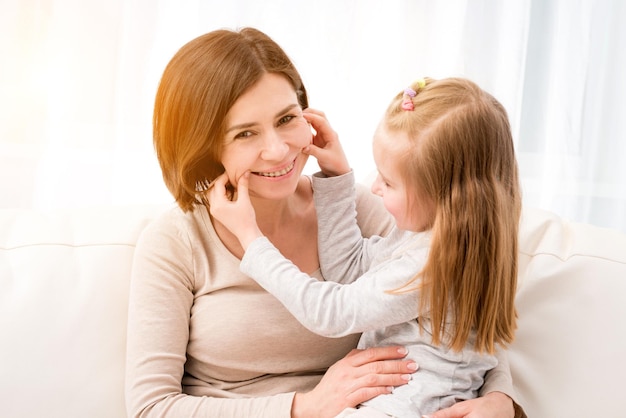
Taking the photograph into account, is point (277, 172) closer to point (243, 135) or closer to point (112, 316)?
point (243, 135)


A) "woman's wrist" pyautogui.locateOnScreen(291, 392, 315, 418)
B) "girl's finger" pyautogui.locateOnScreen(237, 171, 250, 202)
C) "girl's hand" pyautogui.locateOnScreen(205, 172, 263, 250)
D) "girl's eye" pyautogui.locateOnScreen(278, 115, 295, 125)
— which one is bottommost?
"woman's wrist" pyautogui.locateOnScreen(291, 392, 315, 418)

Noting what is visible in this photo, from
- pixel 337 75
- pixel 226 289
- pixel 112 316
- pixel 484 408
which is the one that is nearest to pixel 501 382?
pixel 484 408

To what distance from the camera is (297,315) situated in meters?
1.34

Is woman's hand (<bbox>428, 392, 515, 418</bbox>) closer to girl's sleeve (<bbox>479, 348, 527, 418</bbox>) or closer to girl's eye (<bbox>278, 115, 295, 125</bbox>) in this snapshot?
girl's sleeve (<bbox>479, 348, 527, 418</bbox>)

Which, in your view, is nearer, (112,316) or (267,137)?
(267,137)

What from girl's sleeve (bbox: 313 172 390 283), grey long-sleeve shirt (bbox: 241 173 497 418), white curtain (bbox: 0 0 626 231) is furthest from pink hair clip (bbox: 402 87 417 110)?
white curtain (bbox: 0 0 626 231)

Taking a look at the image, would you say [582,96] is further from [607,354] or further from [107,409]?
[107,409]

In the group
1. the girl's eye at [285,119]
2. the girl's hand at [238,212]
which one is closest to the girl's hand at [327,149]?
the girl's eye at [285,119]

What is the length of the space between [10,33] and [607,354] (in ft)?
5.48

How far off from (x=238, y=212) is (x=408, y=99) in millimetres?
389

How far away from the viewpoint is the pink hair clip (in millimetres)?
1317

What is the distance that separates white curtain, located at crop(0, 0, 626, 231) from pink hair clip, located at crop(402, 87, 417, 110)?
0.91m

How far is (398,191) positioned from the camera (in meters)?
1.33

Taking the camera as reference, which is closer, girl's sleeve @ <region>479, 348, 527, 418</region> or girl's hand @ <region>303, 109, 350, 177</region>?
girl's sleeve @ <region>479, 348, 527, 418</region>
